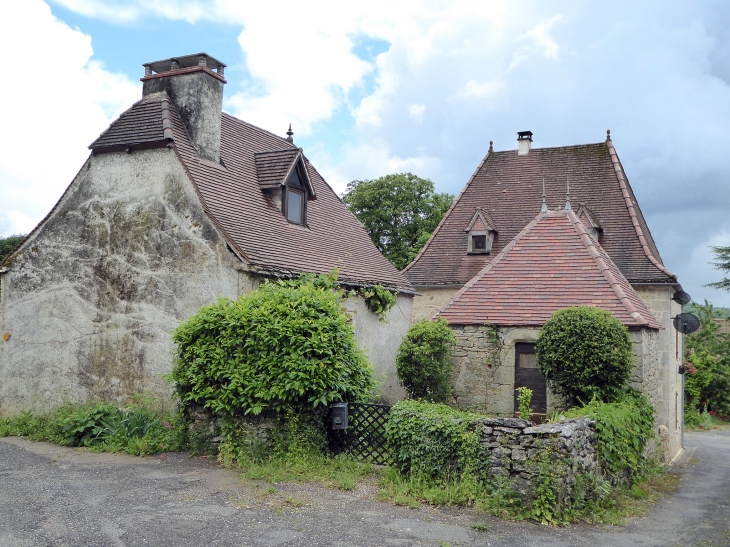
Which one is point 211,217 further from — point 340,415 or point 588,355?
point 588,355

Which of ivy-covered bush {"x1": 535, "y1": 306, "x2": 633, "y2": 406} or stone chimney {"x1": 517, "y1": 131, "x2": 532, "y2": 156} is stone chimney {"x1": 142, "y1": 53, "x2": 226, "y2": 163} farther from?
stone chimney {"x1": 517, "y1": 131, "x2": 532, "y2": 156}

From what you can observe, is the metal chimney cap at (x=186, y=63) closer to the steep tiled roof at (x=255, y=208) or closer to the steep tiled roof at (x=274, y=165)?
the steep tiled roof at (x=255, y=208)

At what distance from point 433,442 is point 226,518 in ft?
9.59

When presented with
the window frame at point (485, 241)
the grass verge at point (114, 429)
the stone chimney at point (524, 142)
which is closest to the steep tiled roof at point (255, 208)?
the grass verge at point (114, 429)

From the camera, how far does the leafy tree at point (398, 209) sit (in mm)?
36281

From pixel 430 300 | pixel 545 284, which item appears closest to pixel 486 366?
pixel 545 284

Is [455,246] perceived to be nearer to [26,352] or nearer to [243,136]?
[243,136]

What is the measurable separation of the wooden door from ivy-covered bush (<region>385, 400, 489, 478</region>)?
14.0ft

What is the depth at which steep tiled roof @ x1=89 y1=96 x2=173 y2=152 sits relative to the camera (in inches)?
541

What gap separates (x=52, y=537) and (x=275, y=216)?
946 centimetres

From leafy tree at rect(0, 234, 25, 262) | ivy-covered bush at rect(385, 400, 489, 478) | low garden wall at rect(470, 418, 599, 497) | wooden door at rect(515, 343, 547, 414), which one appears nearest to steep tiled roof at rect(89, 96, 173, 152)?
ivy-covered bush at rect(385, 400, 489, 478)

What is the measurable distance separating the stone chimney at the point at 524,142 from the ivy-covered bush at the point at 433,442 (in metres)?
16.3

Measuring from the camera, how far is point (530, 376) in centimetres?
1348

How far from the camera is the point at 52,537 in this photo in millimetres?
6941
